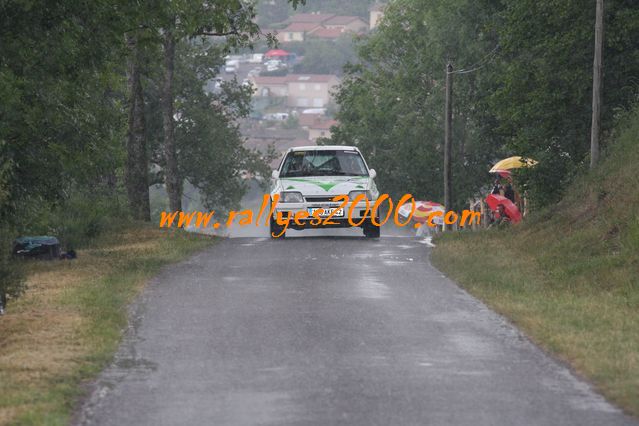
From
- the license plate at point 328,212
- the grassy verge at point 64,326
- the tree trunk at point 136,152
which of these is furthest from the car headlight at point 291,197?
the tree trunk at point 136,152

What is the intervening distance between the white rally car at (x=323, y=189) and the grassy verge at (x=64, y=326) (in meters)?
3.37

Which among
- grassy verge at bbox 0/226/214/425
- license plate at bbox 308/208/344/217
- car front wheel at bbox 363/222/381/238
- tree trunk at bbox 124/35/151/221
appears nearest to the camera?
grassy verge at bbox 0/226/214/425

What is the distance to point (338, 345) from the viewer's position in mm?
12867

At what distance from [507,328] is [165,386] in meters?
4.38

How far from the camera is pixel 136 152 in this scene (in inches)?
1464

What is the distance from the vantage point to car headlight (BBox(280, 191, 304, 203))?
2777cm

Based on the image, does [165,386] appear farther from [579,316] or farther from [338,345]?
[579,316]

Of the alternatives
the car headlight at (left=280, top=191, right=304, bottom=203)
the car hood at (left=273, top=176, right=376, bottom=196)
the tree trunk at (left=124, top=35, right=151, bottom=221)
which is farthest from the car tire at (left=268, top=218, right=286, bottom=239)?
the tree trunk at (left=124, top=35, right=151, bottom=221)

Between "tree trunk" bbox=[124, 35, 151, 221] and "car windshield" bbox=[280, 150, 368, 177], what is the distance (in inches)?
300

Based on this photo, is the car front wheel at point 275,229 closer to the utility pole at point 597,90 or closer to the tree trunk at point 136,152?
the utility pole at point 597,90

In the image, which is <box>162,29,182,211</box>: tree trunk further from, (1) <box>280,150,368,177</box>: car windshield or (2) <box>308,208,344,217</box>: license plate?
(2) <box>308,208,344,217</box>: license plate

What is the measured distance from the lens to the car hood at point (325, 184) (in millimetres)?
27688

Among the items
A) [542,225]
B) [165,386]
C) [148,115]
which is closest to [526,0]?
[542,225]

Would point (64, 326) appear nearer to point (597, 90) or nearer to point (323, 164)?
point (323, 164)
